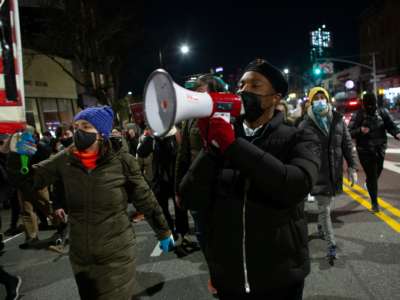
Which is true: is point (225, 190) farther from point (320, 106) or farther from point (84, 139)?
point (320, 106)

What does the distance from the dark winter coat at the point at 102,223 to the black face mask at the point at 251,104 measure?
1.33 meters

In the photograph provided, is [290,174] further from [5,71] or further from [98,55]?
[98,55]

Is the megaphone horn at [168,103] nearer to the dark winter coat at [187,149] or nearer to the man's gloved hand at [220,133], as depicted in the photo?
the man's gloved hand at [220,133]

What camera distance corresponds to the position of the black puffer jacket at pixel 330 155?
4.52 metres

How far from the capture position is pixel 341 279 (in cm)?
381

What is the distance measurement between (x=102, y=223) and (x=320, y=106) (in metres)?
3.08

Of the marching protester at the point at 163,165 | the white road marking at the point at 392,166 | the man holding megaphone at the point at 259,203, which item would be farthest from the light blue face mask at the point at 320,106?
the white road marking at the point at 392,166

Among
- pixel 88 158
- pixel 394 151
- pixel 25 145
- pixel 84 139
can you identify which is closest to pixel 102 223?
pixel 88 158

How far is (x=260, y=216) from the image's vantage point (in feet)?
5.85

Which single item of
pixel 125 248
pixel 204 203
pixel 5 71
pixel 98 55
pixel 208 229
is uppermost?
pixel 98 55

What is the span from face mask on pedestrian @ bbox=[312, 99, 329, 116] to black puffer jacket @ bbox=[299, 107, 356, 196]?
0.09 m

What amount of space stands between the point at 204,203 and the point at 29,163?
5.30 meters

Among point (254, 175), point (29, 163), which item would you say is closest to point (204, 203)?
point (254, 175)

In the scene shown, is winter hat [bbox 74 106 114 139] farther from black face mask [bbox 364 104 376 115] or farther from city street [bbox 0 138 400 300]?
black face mask [bbox 364 104 376 115]
